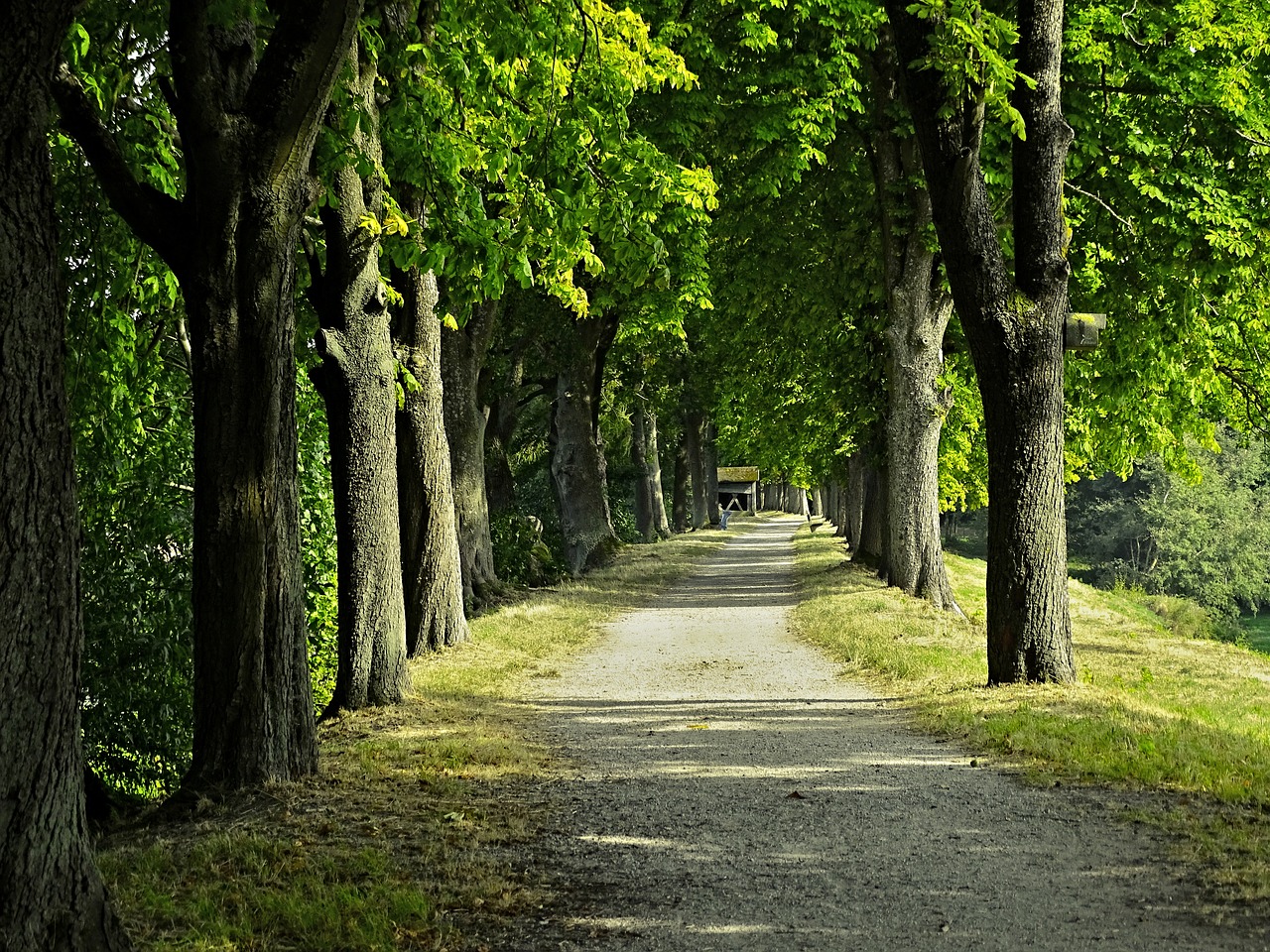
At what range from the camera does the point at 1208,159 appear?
16.0 metres

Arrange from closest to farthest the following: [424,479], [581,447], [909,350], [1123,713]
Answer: [1123,713] < [424,479] < [909,350] < [581,447]

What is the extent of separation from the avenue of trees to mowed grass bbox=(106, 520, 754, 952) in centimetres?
47

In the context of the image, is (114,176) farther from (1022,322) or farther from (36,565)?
(1022,322)

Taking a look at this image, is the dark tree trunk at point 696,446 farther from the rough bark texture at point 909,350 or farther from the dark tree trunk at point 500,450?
the rough bark texture at point 909,350

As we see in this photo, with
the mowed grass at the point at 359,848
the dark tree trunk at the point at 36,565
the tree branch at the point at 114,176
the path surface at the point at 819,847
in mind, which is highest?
the tree branch at the point at 114,176

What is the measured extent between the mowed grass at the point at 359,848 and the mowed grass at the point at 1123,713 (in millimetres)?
3152

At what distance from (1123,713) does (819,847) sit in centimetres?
401

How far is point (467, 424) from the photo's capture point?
18.8 m

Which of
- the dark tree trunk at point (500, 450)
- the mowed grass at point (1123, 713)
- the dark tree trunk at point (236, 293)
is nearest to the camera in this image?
the mowed grass at point (1123, 713)

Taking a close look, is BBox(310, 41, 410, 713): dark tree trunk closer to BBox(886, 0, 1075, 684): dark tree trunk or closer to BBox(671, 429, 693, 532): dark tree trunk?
BBox(886, 0, 1075, 684): dark tree trunk

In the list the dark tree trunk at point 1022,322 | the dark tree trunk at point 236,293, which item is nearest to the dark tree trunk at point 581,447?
the dark tree trunk at point 1022,322

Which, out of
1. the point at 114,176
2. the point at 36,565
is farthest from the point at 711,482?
the point at 36,565

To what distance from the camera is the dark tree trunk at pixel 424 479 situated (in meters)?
13.2

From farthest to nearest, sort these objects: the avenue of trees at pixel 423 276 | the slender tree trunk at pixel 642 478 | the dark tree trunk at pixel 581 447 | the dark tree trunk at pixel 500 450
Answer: the slender tree trunk at pixel 642 478, the dark tree trunk at pixel 500 450, the dark tree trunk at pixel 581 447, the avenue of trees at pixel 423 276
